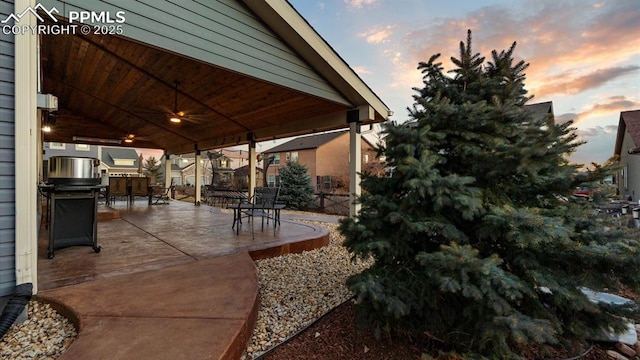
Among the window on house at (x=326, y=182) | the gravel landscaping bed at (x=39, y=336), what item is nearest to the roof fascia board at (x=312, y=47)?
the gravel landscaping bed at (x=39, y=336)

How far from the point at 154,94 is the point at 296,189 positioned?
25.4ft

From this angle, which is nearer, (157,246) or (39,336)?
(39,336)

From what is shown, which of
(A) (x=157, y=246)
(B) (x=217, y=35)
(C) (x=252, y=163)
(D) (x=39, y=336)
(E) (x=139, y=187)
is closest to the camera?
(D) (x=39, y=336)

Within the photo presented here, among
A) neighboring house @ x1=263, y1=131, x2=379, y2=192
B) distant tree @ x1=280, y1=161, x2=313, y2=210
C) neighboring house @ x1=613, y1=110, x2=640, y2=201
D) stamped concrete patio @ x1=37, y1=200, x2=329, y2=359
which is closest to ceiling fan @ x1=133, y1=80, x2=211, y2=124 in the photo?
stamped concrete patio @ x1=37, y1=200, x2=329, y2=359

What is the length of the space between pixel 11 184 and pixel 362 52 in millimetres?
7841

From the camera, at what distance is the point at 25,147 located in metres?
2.20

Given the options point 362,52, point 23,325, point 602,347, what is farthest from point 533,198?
point 362,52

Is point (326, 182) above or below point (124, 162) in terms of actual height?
below

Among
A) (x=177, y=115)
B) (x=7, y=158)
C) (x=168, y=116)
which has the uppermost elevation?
(x=168, y=116)

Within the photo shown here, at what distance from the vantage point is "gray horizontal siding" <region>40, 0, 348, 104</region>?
3039mm

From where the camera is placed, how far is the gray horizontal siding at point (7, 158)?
213cm

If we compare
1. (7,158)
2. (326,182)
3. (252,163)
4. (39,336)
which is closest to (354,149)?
(252,163)

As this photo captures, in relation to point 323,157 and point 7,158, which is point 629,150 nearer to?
point 323,157

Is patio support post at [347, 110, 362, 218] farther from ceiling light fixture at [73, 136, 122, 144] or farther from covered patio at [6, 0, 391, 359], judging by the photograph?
ceiling light fixture at [73, 136, 122, 144]
